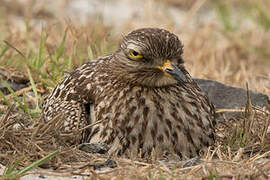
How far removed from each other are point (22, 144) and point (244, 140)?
5.80ft

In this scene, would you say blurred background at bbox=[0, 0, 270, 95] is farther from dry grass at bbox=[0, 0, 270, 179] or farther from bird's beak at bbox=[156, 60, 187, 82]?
bird's beak at bbox=[156, 60, 187, 82]

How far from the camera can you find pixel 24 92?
6348 mm

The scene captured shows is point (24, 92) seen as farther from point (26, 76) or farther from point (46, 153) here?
point (46, 153)

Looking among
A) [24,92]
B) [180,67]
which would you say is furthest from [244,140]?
[24,92]

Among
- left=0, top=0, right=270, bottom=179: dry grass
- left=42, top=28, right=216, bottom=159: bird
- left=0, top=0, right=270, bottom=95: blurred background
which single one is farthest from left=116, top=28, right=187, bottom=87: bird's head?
left=0, top=0, right=270, bottom=95: blurred background

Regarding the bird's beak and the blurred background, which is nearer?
the bird's beak

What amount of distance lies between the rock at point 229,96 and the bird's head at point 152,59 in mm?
1629

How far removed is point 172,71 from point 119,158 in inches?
30.1

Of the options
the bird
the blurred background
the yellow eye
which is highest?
the blurred background

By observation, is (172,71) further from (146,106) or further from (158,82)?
(146,106)

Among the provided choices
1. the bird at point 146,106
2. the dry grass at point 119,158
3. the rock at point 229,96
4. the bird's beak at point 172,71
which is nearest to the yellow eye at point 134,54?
the bird at point 146,106

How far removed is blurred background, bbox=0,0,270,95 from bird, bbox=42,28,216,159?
1.61 m

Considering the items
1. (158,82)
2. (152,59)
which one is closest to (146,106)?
(158,82)

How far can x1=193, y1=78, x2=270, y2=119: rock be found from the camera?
654 centimetres
